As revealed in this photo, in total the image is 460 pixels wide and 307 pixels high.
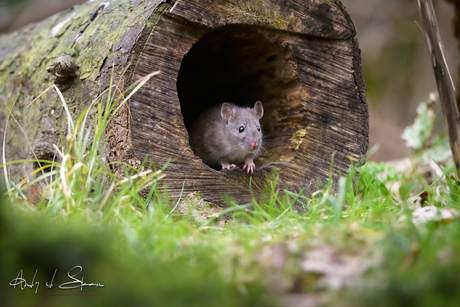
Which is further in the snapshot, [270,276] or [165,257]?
[165,257]

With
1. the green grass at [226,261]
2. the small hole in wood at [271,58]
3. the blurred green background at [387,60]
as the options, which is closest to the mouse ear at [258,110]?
the small hole in wood at [271,58]

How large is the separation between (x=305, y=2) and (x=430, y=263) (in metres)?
3.03

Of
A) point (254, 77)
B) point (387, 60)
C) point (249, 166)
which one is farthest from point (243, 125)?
point (387, 60)

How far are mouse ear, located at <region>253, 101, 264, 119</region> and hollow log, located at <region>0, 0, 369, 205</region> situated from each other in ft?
0.32

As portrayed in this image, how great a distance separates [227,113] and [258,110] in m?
0.42

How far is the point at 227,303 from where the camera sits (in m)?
1.56

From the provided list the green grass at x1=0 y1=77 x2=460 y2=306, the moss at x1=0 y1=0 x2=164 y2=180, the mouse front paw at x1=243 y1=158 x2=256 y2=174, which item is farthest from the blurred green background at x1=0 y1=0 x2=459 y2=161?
the green grass at x1=0 y1=77 x2=460 y2=306

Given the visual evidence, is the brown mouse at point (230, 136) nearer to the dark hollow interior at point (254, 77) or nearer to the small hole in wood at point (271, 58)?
the dark hollow interior at point (254, 77)

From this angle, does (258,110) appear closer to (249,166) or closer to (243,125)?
(243,125)

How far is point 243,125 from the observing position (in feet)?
17.5

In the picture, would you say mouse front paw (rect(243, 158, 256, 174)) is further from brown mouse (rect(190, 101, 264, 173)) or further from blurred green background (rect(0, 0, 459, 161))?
blurred green background (rect(0, 0, 459, 161))

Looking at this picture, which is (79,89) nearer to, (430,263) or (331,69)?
(331,69)

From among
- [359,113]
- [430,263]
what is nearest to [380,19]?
[359,113]

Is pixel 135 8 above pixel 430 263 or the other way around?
above
